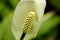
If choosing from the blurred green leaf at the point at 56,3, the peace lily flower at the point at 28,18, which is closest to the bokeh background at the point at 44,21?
the blurred green leaf at the point at 56,3

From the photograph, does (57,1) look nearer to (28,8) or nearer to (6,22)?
(6,22)

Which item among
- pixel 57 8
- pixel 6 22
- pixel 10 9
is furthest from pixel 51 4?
pixel 6 22

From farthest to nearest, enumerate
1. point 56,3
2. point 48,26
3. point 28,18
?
point 56,3
point 48,26
point 28,18

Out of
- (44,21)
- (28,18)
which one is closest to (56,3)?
(44,21)

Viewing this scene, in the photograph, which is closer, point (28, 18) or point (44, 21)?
point (28, 18)

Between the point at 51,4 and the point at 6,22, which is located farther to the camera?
the point at 51,4

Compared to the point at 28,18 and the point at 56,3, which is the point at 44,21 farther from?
the point at 28,18

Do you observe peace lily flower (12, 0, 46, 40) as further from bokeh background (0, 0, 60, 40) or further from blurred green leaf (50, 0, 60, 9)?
blurred green leaf (50, 0, 60, 9)
